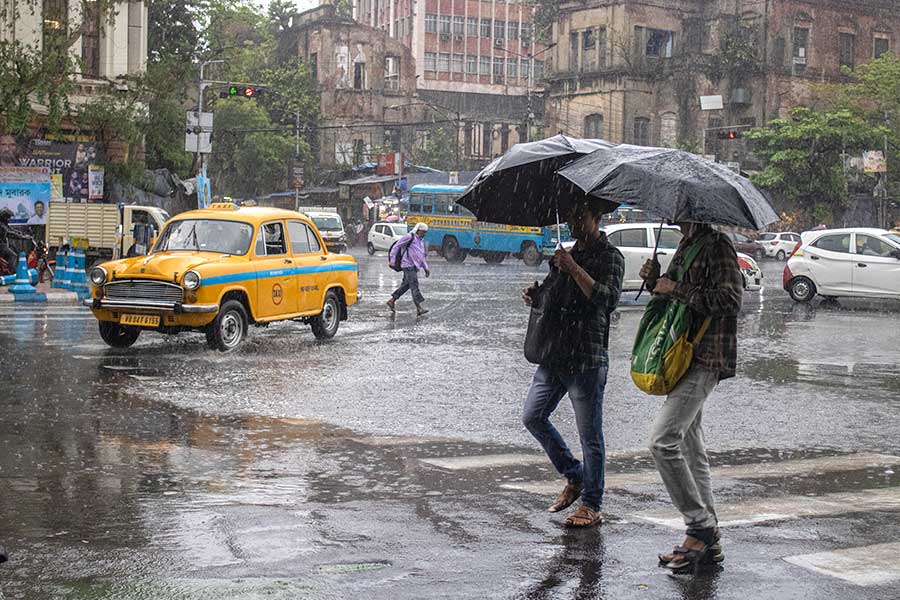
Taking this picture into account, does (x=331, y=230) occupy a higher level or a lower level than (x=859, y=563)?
higher

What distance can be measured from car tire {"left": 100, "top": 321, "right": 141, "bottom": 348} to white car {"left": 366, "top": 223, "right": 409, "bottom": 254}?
133ft

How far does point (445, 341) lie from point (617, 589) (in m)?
12.6

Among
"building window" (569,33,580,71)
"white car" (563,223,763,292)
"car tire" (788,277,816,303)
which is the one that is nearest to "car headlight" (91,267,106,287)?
"white car" (563,223,763,292)

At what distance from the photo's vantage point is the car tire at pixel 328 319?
18219 millimetres

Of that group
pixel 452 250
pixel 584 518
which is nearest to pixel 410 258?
pixel 584 518

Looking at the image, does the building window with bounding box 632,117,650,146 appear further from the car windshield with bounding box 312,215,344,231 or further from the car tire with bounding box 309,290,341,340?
the car tire with bounding box 309,290,341,340

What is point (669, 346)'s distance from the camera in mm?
6160

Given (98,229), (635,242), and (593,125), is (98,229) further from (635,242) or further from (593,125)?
(593,125)

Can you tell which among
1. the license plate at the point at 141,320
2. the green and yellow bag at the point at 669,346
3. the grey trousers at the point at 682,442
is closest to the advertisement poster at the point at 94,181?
the license plate at the point at 141,320

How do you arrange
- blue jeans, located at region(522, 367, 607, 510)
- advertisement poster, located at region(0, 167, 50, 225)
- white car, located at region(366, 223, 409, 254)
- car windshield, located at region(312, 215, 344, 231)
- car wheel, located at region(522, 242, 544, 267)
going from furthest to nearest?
white car, located at region(366, 223, 409, 254)
car windshield, located at region(312, 215, 344, 231)
car wheel, located at region(522, 242, 544, 267)
advertisement poster, located at region(0, 167, 50, 225)
blue jeans, located at region(522, 367, 607, 510)

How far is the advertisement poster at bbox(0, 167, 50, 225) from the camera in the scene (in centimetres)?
2928

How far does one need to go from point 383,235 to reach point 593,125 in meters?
20.0

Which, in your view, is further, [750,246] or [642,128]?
[642,128]

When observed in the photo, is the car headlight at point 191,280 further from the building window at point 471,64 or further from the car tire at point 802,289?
the building window at point 471,64
